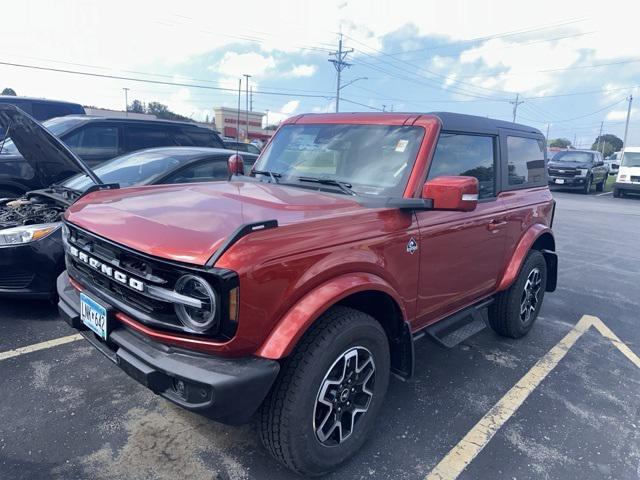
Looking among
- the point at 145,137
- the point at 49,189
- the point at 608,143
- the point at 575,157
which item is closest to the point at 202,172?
the point at 49,189

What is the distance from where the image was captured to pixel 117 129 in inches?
290

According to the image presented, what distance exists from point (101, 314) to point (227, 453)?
1.05 metres

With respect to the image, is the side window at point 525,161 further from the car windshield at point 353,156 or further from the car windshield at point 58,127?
the car windshield at point 58,127

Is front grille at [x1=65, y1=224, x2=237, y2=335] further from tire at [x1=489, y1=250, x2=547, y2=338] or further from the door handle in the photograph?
tire at [x1=489, y1=250, x2=547, y2=338]

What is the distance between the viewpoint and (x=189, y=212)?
2387 mm

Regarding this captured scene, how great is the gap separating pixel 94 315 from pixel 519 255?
335cm

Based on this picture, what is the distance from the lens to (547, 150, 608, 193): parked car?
2012 cm

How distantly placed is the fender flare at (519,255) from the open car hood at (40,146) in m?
3.66

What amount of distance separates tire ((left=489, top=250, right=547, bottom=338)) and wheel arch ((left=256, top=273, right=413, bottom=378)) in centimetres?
169

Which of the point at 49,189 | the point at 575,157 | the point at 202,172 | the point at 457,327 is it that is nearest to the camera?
the point at 457,327

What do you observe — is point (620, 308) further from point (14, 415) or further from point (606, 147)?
point (606, 147)

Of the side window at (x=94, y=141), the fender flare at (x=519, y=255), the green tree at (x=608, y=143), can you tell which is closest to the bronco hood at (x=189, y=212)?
the fender flare at (x=519, y=255)

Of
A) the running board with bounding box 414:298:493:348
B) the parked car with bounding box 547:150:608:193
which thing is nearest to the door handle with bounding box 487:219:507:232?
the running board with bounding box 414:298:493:348

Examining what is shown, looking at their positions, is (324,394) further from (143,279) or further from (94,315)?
(94,315)
